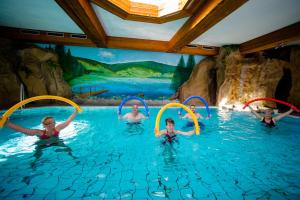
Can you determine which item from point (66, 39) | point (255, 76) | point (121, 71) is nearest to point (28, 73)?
point (66, 39)

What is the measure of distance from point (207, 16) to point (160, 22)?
2.08 metres

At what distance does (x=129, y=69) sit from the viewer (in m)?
13.0

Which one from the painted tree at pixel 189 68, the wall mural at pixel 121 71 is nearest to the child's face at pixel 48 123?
the wall mural at pixel 121 71

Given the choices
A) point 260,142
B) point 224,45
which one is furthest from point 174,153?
point 224,45

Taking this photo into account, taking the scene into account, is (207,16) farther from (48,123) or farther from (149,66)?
(149,66)

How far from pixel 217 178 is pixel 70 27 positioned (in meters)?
9.23

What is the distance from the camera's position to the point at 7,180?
2645 millimetres

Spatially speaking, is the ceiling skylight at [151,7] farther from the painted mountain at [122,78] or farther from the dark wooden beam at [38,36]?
the painted mountain at [122,78]

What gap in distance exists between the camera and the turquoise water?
7.91ft

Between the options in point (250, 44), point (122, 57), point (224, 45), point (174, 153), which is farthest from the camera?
point (122, 57)

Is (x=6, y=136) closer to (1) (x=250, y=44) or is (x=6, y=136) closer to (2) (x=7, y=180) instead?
(2) (x=7, y=180)

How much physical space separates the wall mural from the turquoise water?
7486 millimetres

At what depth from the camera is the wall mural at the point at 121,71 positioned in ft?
39.6

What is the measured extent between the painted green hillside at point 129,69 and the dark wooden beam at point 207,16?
5.21 m
